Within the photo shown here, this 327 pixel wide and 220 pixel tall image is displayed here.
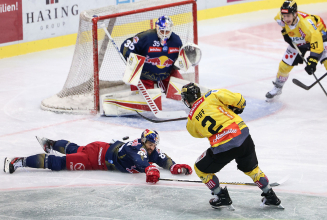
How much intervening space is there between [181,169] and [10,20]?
15.3ft

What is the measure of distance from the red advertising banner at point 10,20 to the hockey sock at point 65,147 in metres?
3.79

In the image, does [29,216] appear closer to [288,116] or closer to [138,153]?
[138,153]

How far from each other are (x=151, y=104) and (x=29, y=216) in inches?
101

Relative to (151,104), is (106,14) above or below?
above

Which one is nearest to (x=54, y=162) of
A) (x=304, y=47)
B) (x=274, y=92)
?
(x=274, y=92)

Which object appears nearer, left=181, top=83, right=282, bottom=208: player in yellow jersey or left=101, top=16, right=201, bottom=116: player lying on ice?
left=181, top=83, right=282, bottom=208: player in yellow jersey

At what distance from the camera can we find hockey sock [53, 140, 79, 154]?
15.3 feet

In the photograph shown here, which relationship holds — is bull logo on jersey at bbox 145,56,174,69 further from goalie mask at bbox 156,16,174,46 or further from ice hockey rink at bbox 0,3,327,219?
ice hockey rink at bbox 0,3,327,219

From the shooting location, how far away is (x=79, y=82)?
6184 mm

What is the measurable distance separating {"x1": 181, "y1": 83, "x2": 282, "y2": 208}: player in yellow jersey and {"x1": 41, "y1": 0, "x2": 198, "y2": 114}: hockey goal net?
2.63 m

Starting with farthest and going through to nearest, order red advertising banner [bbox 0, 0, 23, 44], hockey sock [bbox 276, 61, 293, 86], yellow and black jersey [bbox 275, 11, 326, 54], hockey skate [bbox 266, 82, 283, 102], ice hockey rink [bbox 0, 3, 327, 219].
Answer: red advertising banner [bbox 0, 0, 23, 44] < hockey skate [bbox 266, 82, 283, 102] < hockey sock [bbox 276, 61, 293, 86] < yellow and black jersey [bbox 275, 11, 326, 54] < ice hockey rink [bbox 0, 3, 327, 219]

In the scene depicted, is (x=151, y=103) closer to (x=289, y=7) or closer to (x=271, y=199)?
(x=289, y=7)

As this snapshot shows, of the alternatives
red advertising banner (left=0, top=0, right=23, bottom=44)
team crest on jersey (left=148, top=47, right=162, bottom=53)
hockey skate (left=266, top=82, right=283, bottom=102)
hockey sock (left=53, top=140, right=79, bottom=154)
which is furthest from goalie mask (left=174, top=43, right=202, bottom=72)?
red advertising banner (left=0, top=0, right=23, bottom=44)

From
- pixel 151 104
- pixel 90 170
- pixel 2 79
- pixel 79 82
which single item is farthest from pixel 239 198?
pixel 2 79
